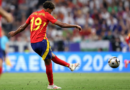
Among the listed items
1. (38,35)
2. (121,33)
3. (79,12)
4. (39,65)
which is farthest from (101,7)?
(38,35)

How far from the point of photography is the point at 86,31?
61.2 feet

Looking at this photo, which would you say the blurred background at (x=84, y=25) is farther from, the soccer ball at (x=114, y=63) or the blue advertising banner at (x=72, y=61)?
the soccer ball at (x=114, y=63)

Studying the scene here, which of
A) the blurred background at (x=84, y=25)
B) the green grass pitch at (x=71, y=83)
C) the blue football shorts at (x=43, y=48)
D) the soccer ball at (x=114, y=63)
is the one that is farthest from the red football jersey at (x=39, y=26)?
the blurred background at (x=84, y=25)

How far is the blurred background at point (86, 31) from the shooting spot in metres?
16.3

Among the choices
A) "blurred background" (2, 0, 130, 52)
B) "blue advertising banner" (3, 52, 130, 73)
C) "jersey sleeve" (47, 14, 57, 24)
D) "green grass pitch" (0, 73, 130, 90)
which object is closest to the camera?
"jersey sleeve" (47, 14, 57, 24)

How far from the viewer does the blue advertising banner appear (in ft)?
52.5

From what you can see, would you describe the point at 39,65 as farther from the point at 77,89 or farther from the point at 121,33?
the point at 77,89

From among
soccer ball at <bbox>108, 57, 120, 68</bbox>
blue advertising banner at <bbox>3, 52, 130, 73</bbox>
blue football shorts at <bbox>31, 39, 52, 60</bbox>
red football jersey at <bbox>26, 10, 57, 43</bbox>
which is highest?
red football jersey at <bbox>26, 10, 57, 43</bbox>

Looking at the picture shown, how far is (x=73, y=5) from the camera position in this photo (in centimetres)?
2086

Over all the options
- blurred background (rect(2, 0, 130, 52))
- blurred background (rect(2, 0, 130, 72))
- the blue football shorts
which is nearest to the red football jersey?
the blue football shorts

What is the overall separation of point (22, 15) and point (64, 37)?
4244mm

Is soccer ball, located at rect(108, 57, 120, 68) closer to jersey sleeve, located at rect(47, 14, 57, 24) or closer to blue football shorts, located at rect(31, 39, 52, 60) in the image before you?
blue football shorts, located at rect(31, 39, 52, 60)

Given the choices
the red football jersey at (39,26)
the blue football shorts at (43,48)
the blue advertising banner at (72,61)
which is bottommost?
the blue advertising banner at (72,61)

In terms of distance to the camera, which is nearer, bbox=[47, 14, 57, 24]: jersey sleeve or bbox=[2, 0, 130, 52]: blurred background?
bbox=[47, 14, 57, 24]: jersey sleeve
